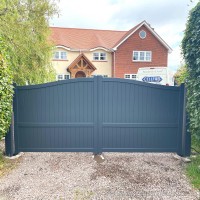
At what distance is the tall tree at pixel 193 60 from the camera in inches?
125

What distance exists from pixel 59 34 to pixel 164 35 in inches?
469

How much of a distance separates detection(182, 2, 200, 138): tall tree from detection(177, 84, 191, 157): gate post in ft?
1.08

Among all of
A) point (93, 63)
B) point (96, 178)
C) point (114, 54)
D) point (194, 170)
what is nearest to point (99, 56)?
point (93, 63)

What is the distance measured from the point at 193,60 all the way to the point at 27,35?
493cm

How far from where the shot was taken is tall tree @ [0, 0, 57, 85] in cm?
477

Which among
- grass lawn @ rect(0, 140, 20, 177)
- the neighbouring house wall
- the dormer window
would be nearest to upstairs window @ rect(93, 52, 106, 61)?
the neighbouring house wall

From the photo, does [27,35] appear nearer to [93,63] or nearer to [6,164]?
[6,164]

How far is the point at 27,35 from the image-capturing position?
5.46m

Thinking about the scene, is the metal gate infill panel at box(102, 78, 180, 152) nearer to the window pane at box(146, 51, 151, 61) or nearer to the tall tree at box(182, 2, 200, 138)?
the tall tree at box(182, 2, 200, 138)

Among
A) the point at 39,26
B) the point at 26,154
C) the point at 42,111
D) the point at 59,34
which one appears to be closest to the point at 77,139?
the point at 42,111

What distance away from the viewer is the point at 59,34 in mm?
19062

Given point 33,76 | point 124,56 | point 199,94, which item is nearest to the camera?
point 199,94

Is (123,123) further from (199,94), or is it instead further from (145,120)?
(199,94)

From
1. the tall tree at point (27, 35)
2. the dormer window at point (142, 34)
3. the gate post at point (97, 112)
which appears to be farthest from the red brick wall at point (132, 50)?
the gate post at point (97, 112)
